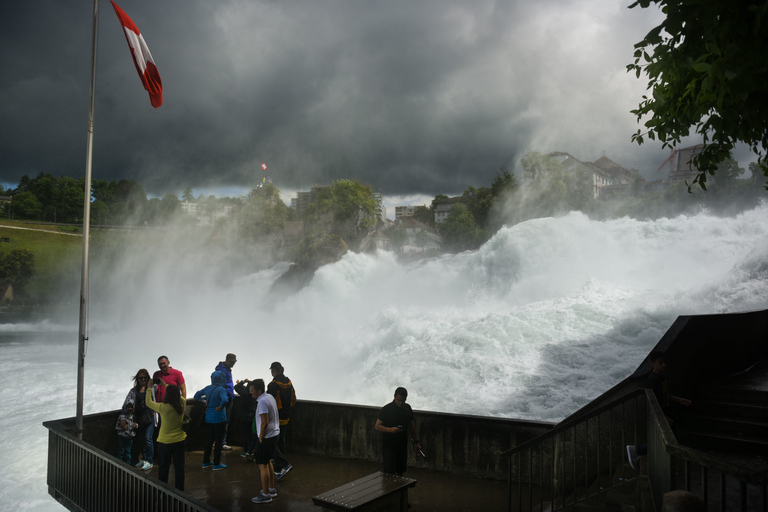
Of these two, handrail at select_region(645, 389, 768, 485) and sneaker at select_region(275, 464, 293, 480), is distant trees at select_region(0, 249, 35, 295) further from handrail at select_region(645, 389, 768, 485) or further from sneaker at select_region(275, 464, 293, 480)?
handrail at select_region(645, 389, 768, 485)

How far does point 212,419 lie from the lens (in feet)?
27.1

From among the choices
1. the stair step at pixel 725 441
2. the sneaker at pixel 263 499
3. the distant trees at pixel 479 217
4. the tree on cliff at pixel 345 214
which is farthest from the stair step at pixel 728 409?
the tree on cliff at pixel 345 214

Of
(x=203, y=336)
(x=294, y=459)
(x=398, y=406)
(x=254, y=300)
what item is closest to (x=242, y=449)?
(x=294, y=459)

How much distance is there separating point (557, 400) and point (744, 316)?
25.7 feet

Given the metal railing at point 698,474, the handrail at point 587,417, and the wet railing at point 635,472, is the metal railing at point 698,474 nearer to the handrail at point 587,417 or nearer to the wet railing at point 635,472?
the wet railing at point 635,472

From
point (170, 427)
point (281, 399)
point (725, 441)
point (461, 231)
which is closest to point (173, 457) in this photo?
point (170, 427)

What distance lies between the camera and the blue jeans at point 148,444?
8.59 m

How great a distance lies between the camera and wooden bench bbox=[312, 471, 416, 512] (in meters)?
4.58

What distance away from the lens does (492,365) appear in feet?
64.1

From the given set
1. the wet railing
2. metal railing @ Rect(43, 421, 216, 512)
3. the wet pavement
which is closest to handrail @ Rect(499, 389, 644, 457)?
the wet railing

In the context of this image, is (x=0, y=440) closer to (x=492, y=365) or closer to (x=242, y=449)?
(x=242, y=449)

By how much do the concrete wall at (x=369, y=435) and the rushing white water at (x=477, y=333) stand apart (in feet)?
21.1

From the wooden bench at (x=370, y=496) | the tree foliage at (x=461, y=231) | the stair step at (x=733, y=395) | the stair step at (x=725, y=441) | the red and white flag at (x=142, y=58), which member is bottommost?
the wooden bench at (x=370, y=496)

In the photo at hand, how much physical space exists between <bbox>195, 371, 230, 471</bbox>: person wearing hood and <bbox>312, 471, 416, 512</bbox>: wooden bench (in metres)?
3.90
